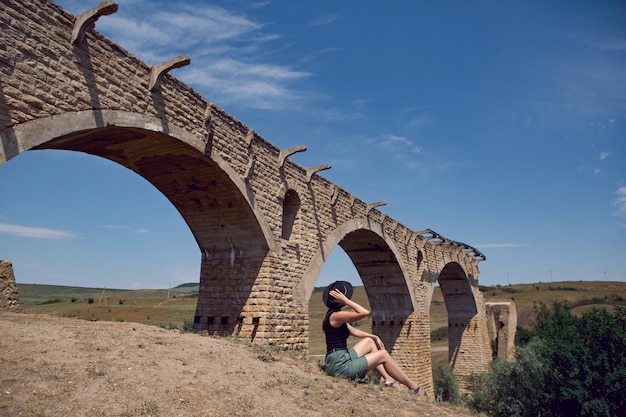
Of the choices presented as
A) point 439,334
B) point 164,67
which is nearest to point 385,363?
point 164,67

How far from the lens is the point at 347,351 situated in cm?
758

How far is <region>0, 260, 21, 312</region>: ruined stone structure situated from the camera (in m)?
9.09

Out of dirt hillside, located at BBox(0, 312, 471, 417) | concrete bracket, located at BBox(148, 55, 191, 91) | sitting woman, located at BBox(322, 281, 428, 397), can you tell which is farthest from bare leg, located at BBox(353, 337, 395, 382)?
concrete bracket, located at BBox(148, 55, 191, 91)

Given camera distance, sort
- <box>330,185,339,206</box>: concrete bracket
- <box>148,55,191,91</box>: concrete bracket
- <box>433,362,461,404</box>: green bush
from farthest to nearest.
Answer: <box>433,362,461,404</box>: green bush
<box>330,185,339,206</box>: concrete bracket
<box>148,55,191,91</box>: concrete bracket

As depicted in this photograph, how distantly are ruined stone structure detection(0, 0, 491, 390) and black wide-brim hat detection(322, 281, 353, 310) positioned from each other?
2.92m

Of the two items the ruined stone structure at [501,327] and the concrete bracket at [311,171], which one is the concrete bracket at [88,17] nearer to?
the concrete bracket at [311,171]

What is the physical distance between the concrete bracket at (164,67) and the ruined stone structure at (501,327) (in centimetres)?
2369

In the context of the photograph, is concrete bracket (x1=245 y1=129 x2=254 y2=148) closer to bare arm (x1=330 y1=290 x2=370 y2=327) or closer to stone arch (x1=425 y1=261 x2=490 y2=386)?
bare arm (x1=330 y1=290 x2=370 y2=327)

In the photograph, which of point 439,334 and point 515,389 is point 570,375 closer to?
point 515,389

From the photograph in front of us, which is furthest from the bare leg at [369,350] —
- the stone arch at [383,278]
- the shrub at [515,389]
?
the shrub at [515,389]

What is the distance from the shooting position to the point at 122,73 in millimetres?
7418

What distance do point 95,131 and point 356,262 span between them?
41.7ft

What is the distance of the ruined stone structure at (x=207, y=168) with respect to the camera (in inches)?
241

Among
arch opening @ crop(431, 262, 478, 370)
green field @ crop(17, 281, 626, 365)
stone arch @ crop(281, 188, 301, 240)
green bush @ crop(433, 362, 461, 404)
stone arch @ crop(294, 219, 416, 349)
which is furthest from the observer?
green field @ crop(17, 281, 626, 365)
